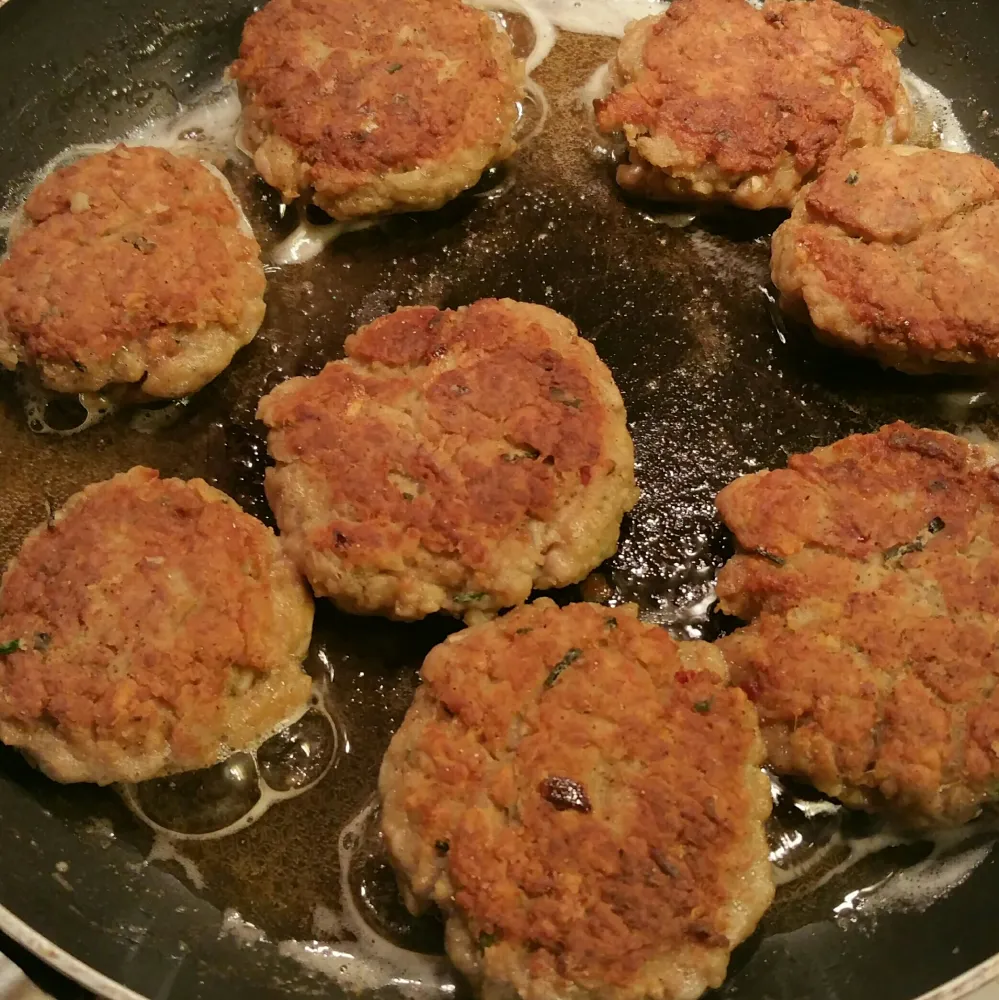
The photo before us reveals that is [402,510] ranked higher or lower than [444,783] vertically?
higher

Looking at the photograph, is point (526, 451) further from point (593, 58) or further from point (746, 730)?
point (593, 58)

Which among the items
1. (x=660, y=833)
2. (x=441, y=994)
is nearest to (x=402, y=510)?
(x=660, y=833)

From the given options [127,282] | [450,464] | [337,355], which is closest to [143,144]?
[127,282]

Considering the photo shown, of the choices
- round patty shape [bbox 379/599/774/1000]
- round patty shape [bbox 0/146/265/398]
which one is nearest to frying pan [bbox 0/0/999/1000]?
round patty shape [bbox 0/146/265/398]

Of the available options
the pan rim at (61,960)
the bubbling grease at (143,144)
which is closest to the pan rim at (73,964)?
the pan rim at (61,960)

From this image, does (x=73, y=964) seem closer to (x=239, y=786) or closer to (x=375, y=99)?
(x=239, y=786)

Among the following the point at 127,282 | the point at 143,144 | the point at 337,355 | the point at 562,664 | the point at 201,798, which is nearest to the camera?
the point at 562,664

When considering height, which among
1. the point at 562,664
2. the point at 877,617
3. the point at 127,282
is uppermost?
the point at 127,282
